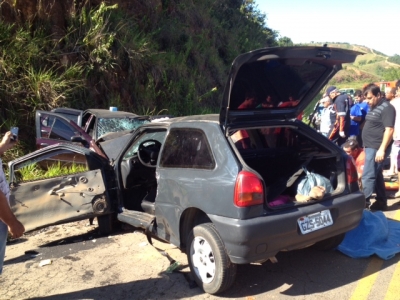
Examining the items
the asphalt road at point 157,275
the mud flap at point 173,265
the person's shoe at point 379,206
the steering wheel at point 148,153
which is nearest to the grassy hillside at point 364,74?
the person's shoe at point 379,206

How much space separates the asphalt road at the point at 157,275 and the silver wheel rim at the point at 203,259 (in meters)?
0.17

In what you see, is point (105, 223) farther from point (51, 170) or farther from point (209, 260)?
point (51, 170)

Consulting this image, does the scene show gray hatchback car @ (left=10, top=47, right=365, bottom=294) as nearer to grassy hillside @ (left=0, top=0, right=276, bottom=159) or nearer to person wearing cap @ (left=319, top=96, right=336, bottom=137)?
person wearing cap @ (left=319, top=96, right=336, bottom=137)

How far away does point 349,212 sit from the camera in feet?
11.9

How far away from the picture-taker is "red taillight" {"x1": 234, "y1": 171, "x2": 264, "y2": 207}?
3109 mm

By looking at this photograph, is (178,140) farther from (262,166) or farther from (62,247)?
(62,247)

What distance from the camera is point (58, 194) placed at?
4426 mm

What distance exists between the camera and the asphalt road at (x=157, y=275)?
344 cm

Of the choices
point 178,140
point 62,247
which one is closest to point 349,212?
point 178,140

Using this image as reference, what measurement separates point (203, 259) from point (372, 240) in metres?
1.88

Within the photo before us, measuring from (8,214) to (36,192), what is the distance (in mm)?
1630

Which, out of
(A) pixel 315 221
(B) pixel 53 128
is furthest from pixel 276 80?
(B) pixel 53 128

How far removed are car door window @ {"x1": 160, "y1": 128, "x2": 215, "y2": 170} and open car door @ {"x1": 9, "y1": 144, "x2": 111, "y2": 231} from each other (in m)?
Answer: 1.03

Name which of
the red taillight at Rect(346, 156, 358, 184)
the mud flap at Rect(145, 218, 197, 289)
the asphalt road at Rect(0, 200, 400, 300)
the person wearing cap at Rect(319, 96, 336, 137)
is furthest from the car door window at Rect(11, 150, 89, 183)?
the person wearing cap at Rect(319, 96, 336, 137)
